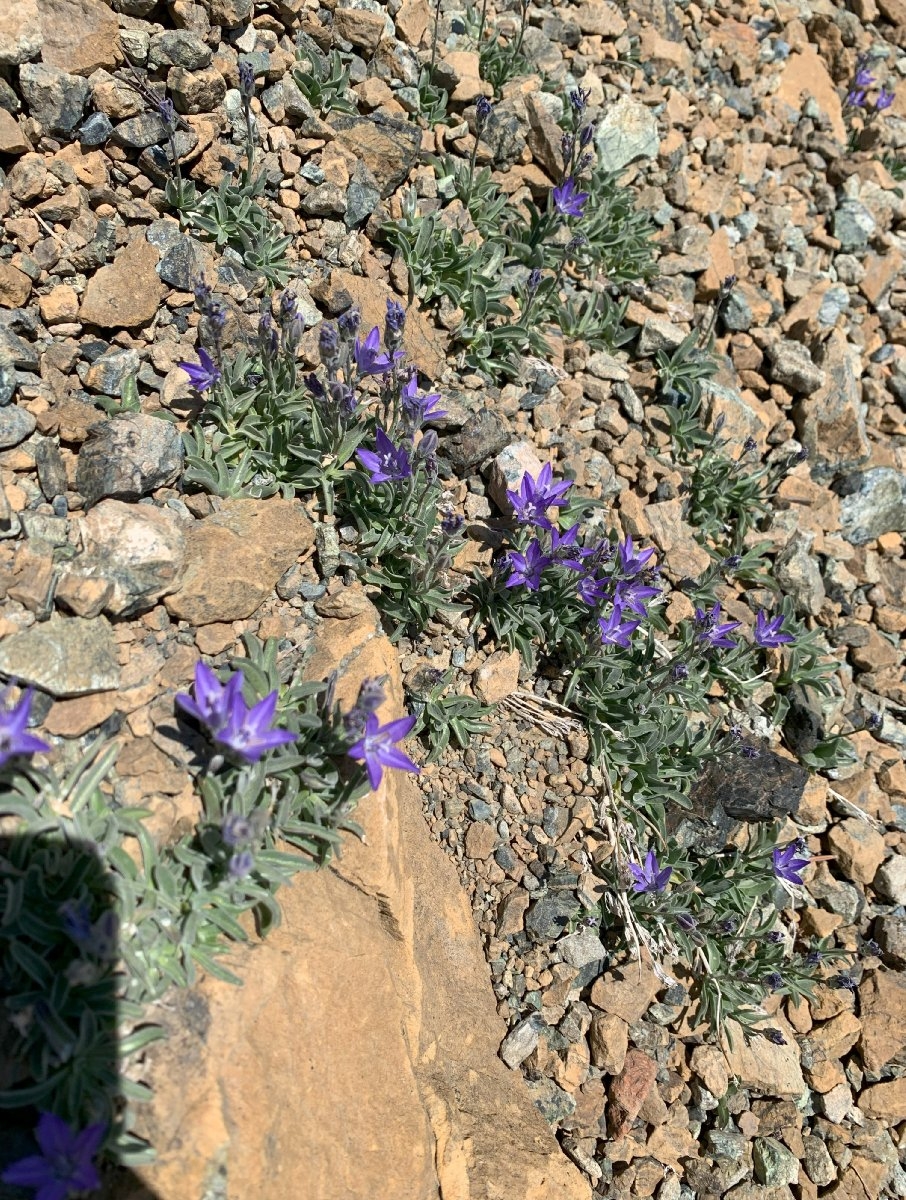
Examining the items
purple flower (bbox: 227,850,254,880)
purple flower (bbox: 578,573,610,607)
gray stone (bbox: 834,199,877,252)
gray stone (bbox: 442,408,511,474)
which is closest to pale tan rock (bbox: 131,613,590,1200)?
purple flower (bbox: 227,850,254,880)

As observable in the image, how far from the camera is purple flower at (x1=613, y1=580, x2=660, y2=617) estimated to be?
15.7 feet

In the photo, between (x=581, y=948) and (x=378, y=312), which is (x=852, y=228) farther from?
(x=581, y=948)

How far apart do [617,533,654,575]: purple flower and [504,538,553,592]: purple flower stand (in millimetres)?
518

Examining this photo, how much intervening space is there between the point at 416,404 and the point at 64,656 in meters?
1.92

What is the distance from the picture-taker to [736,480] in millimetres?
5691

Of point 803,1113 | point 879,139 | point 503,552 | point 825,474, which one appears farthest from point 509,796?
point 879,139

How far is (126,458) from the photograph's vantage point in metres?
3.91

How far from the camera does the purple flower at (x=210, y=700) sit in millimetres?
3174

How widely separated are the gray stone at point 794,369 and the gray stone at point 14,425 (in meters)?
4.63

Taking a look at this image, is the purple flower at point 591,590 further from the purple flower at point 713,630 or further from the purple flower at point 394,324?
the purple flower at point 394,324

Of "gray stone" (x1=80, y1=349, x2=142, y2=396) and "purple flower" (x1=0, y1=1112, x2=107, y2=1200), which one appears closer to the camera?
"purple flower" (x1=0, y1=1112, x2=107, y2=1200)

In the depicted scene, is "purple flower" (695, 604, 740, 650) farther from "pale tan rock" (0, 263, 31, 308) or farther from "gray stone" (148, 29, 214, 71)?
"gray stone" (148, 29, 214, 71)

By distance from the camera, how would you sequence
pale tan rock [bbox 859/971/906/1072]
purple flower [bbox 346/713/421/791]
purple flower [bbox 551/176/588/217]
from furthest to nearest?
purple flower [bbox 551/176/588/217] < pale tan rock [bbox 859/971/906/1072] < purple flower [bbox 346/713/421/791]

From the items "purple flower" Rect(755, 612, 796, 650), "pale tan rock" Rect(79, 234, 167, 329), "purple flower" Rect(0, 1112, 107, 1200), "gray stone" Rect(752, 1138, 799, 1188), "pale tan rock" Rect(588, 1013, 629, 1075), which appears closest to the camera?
"purple flower" Rect(0, 1112, 107, 1200)
